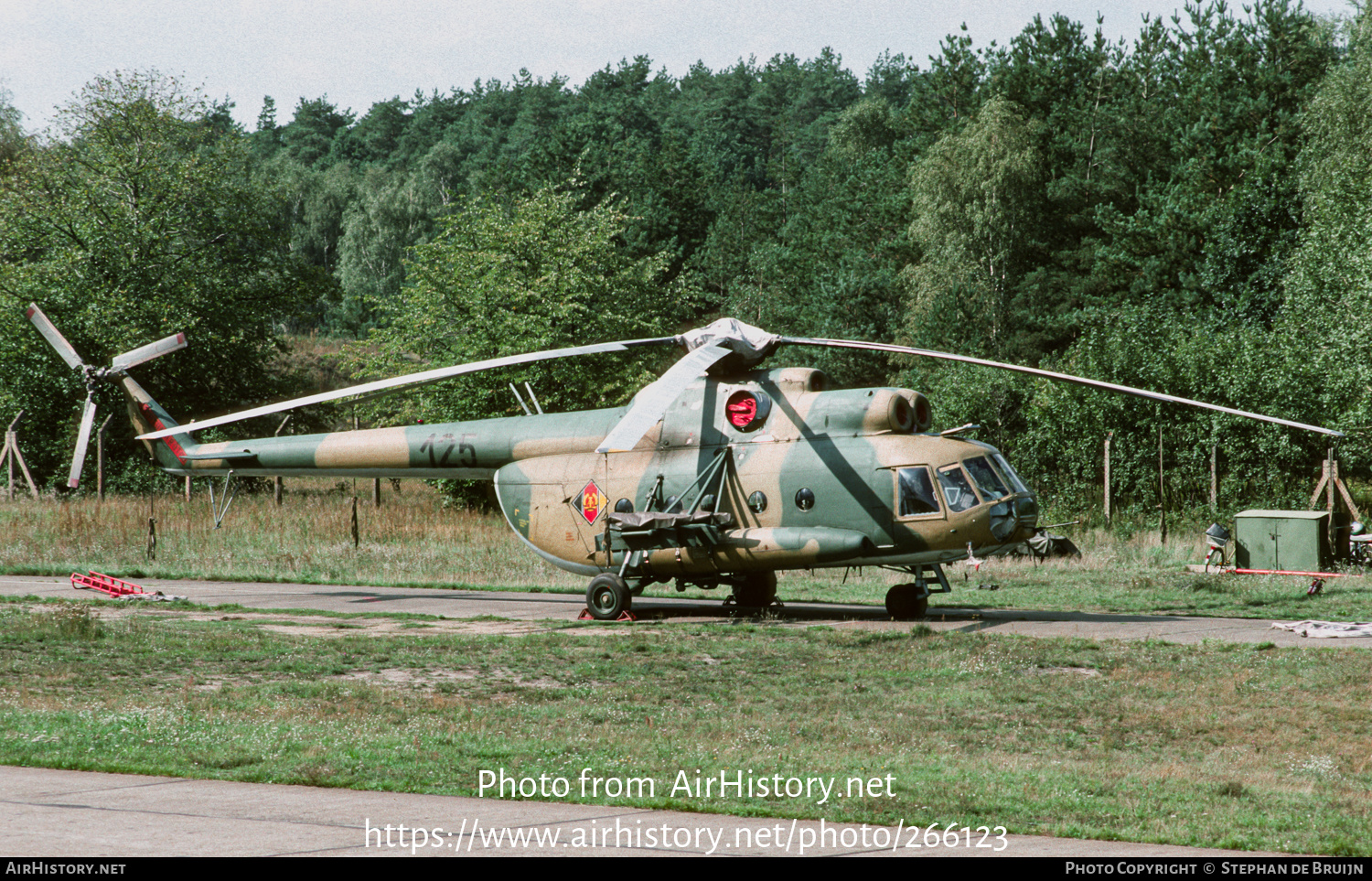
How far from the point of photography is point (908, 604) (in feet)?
58.5

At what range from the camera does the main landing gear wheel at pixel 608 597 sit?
1806cm

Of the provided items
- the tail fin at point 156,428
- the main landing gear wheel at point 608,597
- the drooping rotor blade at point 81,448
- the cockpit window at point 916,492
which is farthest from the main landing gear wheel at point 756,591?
the drooping rotor blade at point 81,448

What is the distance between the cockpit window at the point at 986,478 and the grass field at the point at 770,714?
2.41 m

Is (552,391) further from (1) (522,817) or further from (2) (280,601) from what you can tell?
(1) (522,817)

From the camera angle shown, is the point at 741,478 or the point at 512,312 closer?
the point at 741,478

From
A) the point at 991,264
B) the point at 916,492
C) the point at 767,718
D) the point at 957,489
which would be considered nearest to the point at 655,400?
the point at 767,718

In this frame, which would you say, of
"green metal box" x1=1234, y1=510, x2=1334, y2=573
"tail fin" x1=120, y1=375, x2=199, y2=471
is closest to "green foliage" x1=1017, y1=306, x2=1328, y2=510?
"green metal box" x1=1234, y1=510, x2=1334, y2=573

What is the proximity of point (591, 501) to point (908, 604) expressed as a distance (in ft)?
16.3

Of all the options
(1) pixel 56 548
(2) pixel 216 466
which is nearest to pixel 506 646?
(2) pixel 216 466

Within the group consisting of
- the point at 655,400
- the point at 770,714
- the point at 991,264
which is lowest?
the point at 770,714

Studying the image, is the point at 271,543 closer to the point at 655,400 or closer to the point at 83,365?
the point at 83,365

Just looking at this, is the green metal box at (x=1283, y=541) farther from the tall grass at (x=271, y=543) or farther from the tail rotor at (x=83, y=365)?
the tail rotor at (x=83, y=365)
